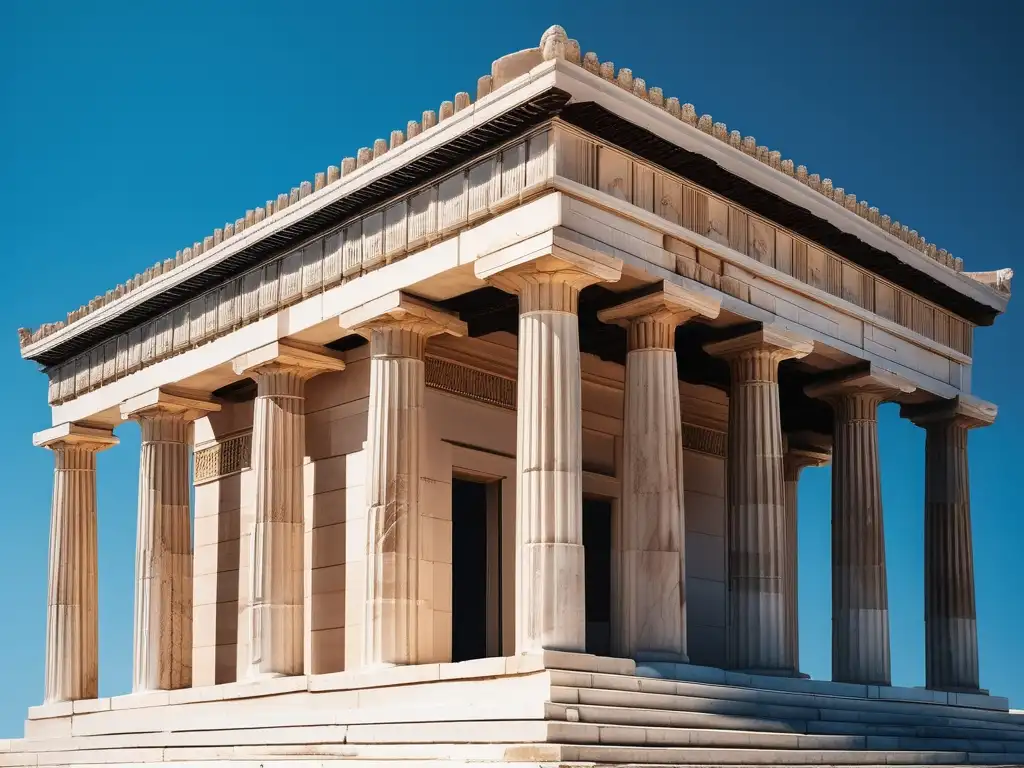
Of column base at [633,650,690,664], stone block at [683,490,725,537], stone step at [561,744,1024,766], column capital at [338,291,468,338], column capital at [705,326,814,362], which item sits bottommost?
stone step at [561,744,1024,766]

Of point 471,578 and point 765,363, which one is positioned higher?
point 765,363

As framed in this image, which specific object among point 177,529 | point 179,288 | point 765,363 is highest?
point 179,288

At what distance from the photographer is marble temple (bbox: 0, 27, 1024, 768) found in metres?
28.5

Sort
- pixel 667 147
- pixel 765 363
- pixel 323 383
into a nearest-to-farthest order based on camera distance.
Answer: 1. pixel 667 147
2. pixel 765 363
3. pixel 323 383

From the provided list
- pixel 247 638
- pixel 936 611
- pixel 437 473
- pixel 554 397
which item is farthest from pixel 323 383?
pixel 936 611

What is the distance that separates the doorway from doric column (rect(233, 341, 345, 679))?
4525mm

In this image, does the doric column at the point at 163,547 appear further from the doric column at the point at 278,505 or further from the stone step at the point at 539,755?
the stone step at the point at 539,755

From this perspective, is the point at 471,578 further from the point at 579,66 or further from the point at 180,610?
the point at 579,66

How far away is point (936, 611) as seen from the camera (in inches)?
1599

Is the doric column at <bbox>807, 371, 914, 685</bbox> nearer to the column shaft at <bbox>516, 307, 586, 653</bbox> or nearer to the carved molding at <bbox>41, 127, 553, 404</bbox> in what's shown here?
the column shaft at <bbox>516, 307, 586, 653</bbox>

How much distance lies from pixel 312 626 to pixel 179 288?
10.0 metres

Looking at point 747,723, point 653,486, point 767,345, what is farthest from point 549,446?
point 767,345

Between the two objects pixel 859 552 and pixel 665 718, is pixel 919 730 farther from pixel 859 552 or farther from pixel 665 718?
pixel 665 718

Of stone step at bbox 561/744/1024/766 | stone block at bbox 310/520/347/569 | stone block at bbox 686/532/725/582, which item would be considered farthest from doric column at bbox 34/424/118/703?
stone step at bbox 561/744/1024/766
